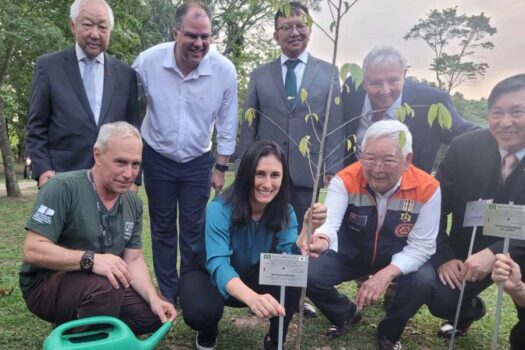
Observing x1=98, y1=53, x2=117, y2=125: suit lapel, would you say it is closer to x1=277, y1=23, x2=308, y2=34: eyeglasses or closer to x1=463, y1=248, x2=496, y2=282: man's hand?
x1=277, y1=23, x2=308, y2=34: eyeglasses

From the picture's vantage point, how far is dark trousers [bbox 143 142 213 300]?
354 centimetres

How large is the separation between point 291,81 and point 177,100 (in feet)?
2.89

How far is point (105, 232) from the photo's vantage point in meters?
2.49

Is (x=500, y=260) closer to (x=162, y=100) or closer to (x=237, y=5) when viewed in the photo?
(x=162, y=100)

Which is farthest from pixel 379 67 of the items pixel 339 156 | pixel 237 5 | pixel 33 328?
pixel 237 5

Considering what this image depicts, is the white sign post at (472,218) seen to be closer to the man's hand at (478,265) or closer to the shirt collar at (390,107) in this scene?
the man's hand at (478,265)

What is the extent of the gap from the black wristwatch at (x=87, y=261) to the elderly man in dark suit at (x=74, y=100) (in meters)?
0.87

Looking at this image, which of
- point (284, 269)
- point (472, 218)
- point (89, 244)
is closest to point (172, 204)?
point (89, 244)

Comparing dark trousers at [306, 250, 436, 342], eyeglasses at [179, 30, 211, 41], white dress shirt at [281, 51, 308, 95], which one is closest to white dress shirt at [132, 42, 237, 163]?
eyeglasses at [179, 30, 211, 41]

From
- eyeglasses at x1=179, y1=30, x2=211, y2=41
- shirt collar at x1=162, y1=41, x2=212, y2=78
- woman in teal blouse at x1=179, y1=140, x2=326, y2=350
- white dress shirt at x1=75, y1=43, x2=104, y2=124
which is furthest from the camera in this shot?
shirt collar at x1=162, y1=41, x2=212, y2=78

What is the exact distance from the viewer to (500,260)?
2311mm

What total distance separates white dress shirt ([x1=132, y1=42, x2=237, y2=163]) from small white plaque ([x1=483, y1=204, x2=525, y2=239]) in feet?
6.68

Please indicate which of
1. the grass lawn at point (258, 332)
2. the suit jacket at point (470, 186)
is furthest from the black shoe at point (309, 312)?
the suit jacket at point (470, 186)

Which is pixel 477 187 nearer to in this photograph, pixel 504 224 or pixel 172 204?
pixel 504 224
